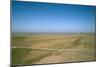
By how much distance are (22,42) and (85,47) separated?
88 centimetres

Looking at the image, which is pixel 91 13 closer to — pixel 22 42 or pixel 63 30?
pixel 63 30

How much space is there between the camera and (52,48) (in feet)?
6.44

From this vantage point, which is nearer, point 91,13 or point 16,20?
point 16,20

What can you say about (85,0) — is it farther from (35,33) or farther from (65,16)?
(35,33)

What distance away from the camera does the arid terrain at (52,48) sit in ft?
6.08

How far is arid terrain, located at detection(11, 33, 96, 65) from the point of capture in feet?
6.08

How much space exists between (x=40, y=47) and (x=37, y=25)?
0.29 m

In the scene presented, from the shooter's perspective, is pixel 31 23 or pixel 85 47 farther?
pixel 85 47

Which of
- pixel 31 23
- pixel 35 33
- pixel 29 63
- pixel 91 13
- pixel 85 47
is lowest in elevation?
pixel 29 63

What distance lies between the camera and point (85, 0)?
2062mm

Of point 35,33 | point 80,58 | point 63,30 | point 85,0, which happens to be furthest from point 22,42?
point 85,0

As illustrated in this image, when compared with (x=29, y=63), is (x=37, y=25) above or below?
above

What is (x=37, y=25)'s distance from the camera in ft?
6.28

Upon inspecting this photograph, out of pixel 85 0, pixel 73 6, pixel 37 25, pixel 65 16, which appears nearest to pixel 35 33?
pixel 37 25
